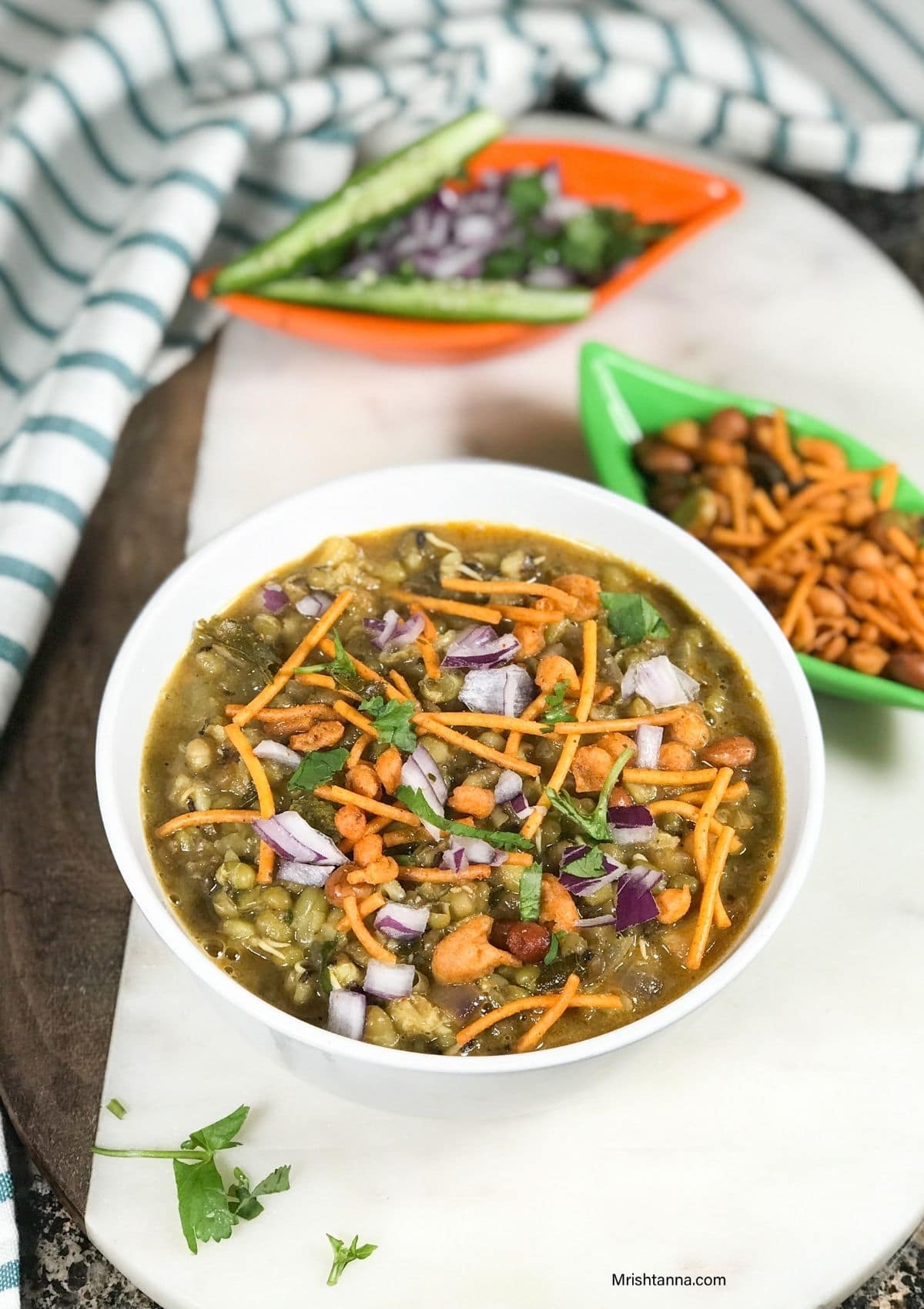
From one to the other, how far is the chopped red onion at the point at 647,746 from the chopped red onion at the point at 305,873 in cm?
67

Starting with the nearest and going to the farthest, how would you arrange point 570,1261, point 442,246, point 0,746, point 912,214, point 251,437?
point 570,1261, point 0,746, point 251,437, point 442,246, point 912,214

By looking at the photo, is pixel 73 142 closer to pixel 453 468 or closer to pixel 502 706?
pixel 453 468

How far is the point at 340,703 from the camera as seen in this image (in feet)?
8.98

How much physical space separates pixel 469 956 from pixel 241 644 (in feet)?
3.10

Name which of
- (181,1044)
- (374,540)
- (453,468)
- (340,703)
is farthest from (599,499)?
(181,1044)

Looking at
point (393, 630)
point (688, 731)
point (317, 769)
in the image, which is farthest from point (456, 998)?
point (393, 630)

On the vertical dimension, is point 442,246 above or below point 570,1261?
above

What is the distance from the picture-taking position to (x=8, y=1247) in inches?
110

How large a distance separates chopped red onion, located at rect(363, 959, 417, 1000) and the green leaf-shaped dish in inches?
67.5

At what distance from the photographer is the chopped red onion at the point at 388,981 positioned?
8.04 feet

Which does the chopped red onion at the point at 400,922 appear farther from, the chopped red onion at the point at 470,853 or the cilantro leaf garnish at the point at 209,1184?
the cilantro leaf garnish at the point at 209,1184

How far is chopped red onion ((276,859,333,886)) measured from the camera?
8.46ft

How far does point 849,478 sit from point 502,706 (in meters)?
1.48

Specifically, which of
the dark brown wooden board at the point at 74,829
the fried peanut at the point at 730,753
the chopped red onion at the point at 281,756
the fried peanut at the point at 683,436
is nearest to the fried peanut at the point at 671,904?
the fried peanut at the point at 730,753
